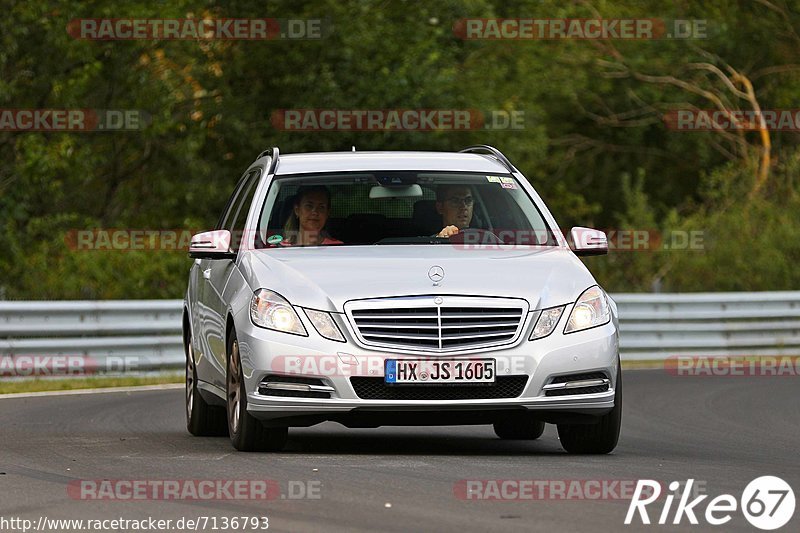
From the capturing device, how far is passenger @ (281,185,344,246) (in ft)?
36.7

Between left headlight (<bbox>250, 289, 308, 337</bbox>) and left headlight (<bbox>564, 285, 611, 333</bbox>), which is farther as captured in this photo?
left headlight (<bbox>564, 285, 611, 333</bbox>)

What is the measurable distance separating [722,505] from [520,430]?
4069 millimetres

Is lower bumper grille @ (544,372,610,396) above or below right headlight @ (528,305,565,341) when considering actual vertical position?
below

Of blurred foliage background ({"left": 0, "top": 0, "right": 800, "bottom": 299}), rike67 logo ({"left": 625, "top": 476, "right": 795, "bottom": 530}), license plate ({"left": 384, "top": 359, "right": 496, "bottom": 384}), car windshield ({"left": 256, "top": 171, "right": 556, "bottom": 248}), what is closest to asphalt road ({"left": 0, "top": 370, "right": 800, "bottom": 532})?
rike67 logo ({"left": 625, "top": 476, "right": 795, "bottom": 530})

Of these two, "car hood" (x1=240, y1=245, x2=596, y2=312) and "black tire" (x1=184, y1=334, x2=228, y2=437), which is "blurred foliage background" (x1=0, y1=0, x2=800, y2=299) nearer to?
"black tire" (x1=184, y1=334, x2=228, y2=437)

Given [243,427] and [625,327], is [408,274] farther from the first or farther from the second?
[625,327]

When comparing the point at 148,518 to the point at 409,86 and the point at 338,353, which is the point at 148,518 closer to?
the point at 338,353

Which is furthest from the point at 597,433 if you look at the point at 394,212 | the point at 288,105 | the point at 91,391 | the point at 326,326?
the point at 288,105

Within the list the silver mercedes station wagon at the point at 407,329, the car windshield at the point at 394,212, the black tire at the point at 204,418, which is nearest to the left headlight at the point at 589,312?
the silver mercedes station wagon at the point at 407,329

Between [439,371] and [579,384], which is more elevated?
[439,371]

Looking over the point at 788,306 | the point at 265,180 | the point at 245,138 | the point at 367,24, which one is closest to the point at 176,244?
the point at 245,138

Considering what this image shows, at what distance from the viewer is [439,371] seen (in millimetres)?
9969

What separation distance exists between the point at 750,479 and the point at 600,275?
922 inches

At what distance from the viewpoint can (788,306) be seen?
84.8ft
